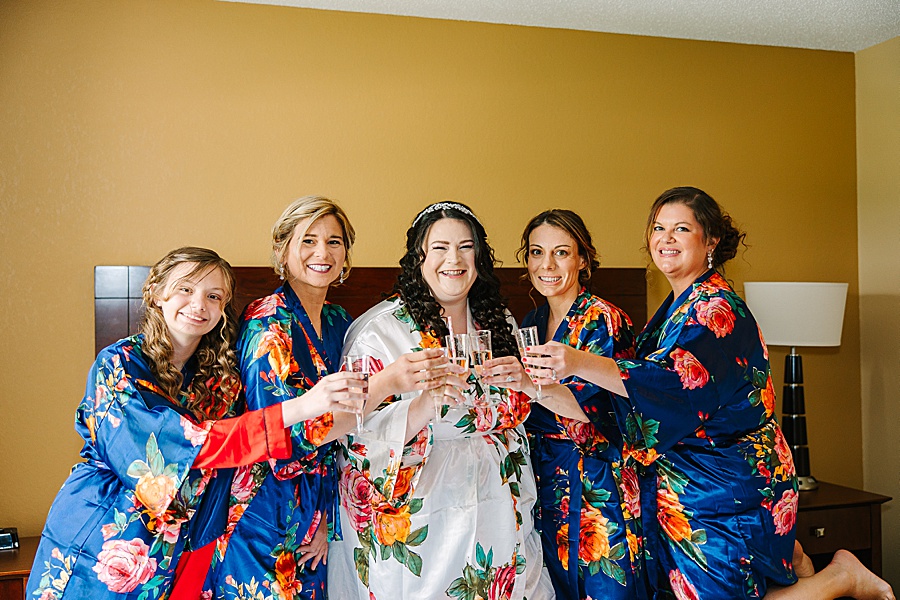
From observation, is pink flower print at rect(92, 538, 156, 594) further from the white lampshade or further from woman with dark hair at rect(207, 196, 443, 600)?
the white lampshade

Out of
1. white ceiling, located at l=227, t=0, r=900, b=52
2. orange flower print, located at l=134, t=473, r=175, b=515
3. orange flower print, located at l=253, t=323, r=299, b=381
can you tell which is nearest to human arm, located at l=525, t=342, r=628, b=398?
orange flower print, located at l=253, t=323, r=299, b=381

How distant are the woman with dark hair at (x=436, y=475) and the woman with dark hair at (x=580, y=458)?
0.10 m

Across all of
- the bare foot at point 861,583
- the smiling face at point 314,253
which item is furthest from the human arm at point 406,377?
the bare foot at point 861,583

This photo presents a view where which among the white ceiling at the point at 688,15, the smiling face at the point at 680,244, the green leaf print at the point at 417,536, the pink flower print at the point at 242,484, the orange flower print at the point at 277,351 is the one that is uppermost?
the white ceiling at the point at 688,15

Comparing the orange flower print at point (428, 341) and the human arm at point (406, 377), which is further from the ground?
the orange flower print at point (428, 341)

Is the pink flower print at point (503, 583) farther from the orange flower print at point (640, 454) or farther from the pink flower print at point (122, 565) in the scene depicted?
the pink flower print at point (122, 565)

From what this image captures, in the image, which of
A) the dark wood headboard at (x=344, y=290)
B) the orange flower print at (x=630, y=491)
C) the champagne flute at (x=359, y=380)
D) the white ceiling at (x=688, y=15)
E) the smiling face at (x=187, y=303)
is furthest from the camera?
the white ceiling at (x=688, y=15)

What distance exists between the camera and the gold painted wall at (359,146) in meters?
3.28

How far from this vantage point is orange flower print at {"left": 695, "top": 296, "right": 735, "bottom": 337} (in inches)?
96.2

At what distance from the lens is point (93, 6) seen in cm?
333

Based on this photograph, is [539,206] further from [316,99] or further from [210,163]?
[210,163]

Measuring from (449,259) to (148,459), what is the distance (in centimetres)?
98

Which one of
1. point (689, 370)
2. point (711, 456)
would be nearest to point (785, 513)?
point (711, 456)

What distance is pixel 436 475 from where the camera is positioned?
234 centimetres
